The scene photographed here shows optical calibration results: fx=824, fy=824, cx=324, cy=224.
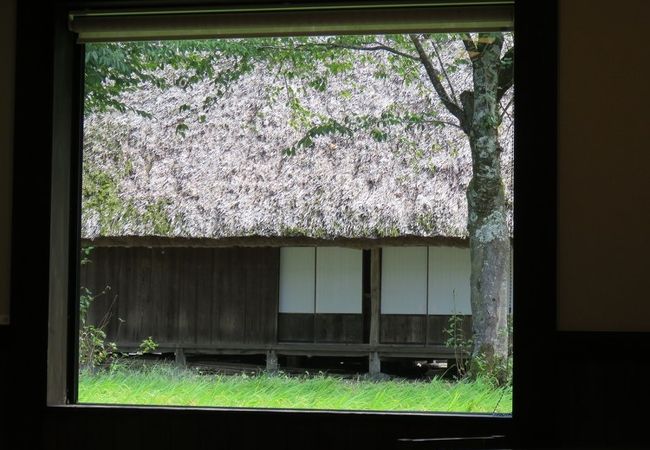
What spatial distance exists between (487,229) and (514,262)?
164cm

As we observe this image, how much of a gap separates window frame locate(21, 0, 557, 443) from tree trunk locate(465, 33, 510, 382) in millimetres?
1528

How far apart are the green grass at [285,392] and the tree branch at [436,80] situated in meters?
1.37

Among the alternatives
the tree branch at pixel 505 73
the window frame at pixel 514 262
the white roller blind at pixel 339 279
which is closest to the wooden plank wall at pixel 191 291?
the white roller blind at pixel 339 279

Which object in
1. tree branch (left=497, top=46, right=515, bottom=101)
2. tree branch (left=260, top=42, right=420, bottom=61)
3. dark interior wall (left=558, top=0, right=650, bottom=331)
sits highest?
tree branch (left=260, top=42, right=420, bottom=61)

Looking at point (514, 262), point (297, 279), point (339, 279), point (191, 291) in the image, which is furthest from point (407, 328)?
point (514, 262)

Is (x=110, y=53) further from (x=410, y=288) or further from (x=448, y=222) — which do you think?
(x=410, y=288)

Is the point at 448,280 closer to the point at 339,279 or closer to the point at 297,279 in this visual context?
the point at 339,279

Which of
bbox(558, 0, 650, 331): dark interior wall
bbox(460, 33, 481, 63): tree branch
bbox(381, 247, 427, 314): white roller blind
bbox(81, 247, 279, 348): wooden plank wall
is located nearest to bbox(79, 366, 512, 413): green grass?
bbox(381, 247, 427, 314): white roller blind

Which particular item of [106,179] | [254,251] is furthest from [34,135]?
[254,251]

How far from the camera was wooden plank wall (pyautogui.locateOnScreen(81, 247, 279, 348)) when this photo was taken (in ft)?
21.8
